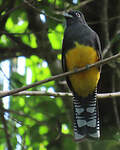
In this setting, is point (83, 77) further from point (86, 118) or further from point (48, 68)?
point (48, 68)

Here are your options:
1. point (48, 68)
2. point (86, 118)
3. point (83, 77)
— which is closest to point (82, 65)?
point (83, 77)

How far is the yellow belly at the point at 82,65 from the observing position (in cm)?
365

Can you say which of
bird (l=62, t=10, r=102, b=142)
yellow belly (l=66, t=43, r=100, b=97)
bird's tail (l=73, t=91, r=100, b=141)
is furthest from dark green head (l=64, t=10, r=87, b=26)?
bird's tail (l=73, t=91, r=100, b=141)

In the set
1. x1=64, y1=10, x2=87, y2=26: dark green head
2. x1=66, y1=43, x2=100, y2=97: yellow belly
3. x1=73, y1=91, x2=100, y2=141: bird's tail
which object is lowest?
x1=73, y1=91, x2=100, y2=141: bird's tail

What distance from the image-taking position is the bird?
365 centimetres

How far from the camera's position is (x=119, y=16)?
16.9ft

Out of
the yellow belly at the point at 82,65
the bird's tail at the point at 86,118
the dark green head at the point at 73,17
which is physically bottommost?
the bird's tail at the point at 86,118

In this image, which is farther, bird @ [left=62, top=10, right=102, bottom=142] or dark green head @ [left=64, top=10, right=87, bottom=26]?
dark green head @ [left=64, top=10, right=87, bottom=26]

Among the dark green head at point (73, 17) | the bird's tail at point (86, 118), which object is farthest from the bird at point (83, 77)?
the dark green head at point (73, 17)

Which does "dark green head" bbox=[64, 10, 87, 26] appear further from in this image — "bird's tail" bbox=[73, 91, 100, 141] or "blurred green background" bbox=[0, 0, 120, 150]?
"bird's tail" bbox=[73, 91, 100, 141]

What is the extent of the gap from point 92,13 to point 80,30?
1.77 m

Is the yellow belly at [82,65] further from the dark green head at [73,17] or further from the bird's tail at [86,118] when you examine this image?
the dark green head at [73,17]

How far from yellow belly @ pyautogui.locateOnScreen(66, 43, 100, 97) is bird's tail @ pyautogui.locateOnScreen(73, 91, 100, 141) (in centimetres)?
8

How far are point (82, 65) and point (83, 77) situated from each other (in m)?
0.17
